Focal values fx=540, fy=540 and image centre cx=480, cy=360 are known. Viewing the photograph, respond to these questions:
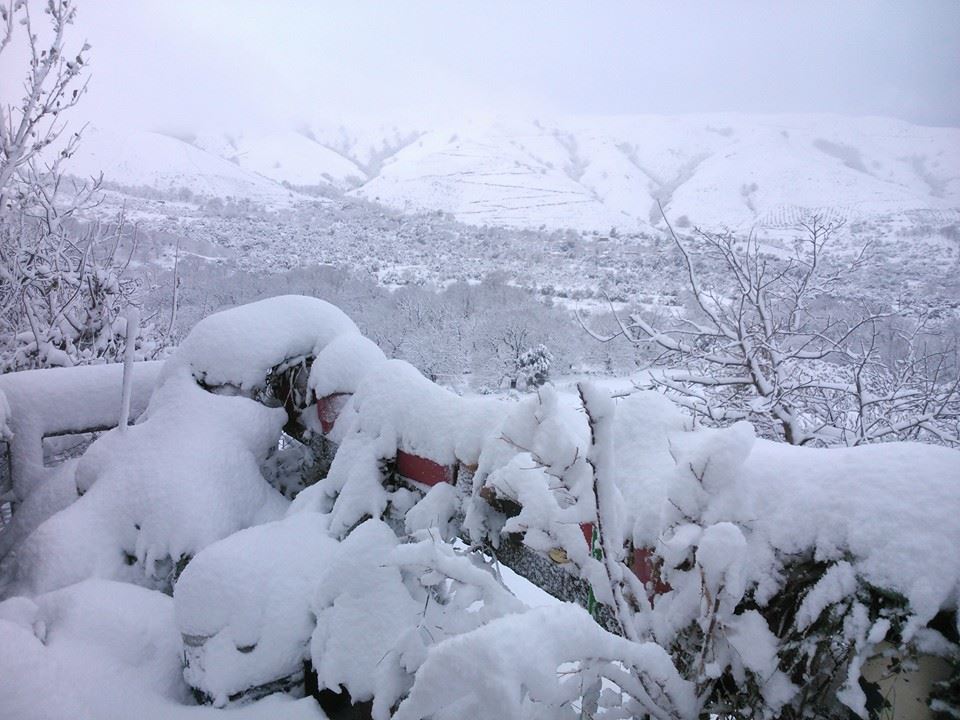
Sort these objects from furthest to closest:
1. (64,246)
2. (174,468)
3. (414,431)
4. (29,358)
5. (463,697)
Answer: (64,246) → (29,358) → (174,468) → (414,431) → (463,697)

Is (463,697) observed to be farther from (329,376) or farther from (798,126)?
(798,126)

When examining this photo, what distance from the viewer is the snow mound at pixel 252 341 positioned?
113 inches

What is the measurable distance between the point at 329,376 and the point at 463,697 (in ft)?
6.59

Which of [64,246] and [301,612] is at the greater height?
[64,246]

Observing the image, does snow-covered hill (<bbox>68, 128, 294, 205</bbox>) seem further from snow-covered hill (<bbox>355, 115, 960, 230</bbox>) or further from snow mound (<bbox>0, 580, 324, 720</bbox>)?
snow mound (<bbox>0, 580, 324, 720</bbox>)

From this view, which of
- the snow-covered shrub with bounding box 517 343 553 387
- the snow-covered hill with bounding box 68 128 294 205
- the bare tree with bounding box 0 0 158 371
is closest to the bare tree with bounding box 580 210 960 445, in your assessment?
the bare tree with bounding box 0 0 158 371

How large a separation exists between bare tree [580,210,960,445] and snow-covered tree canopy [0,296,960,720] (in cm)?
310

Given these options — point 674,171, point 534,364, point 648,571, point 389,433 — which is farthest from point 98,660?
point 674,171

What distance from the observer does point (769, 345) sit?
5035mm

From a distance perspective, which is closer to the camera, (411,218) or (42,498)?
(42,498)

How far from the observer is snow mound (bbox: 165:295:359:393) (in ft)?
9.43

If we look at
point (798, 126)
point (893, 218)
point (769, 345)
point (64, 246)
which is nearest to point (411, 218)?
point (798, 126)

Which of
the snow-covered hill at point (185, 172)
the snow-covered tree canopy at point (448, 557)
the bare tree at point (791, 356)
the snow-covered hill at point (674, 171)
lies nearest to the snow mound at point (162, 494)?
the snow-covered tree canopy at point (448, 557)

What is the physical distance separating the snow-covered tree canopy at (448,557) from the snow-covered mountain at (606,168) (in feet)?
13.2
